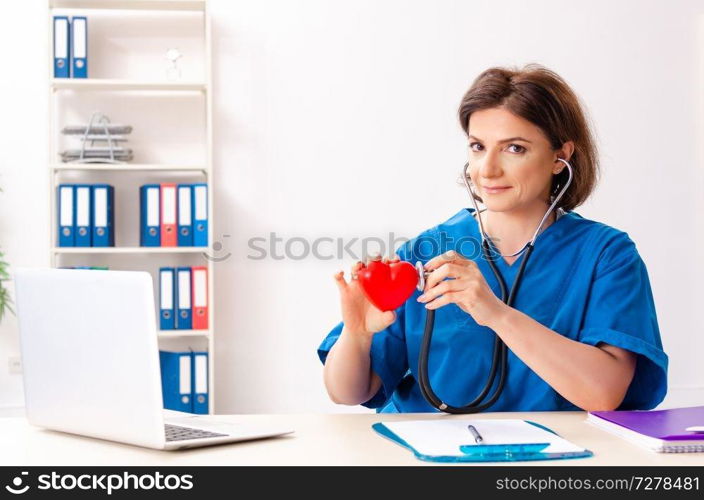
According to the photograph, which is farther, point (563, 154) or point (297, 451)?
point (563, 154)

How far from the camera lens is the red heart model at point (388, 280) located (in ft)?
4.56

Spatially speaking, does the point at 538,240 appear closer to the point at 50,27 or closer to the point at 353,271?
the point at 353,271

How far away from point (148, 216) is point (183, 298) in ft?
1.22

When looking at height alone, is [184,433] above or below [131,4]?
below

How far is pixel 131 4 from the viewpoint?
11.8ft

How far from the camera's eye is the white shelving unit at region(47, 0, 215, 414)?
12.2 feet

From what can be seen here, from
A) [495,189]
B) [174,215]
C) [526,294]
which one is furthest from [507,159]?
[174,215]

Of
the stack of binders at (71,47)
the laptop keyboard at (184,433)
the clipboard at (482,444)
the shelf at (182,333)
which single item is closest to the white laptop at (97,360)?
the laptop keyboard at (184,433)

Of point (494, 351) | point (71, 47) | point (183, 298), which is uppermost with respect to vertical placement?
point (71, 47)

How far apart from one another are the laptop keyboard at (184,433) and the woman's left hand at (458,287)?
0.41 m

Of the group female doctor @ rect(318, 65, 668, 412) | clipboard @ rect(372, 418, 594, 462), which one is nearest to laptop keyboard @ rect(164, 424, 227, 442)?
clipboard @ rect(372, 418, 594, 462)

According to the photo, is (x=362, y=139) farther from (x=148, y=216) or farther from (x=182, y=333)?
(x=182, y=333)

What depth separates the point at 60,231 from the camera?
3473 mm
